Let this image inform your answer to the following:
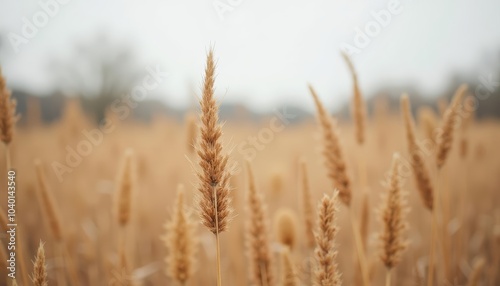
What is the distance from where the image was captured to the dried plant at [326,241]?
3.08ft

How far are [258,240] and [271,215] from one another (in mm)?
2267

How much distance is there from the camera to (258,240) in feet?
4.22

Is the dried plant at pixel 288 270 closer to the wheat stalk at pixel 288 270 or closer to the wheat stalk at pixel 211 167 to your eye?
the wheat stalk at pixel 288 270

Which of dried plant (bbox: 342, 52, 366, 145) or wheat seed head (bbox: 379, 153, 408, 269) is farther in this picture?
dried plant (bbox: 342, 52, 366, 145)

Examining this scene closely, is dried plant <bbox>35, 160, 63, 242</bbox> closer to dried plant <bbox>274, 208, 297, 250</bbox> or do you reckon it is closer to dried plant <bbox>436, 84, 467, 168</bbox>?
dried plant <bbox>274, 208, 297, 250</bbox>

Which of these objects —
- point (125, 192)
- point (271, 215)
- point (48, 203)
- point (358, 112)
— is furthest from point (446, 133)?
point (271, 215)

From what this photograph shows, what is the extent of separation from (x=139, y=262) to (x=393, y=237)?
8.96 ft

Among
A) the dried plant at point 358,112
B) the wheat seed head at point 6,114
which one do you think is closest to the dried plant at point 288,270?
the dried plant at point 358,112

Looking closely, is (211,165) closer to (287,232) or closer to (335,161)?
(335,161)

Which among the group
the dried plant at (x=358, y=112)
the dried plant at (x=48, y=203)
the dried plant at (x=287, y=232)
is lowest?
the dried plant at (x=287, y=232)

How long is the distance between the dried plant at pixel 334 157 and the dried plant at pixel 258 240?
1.15 feet

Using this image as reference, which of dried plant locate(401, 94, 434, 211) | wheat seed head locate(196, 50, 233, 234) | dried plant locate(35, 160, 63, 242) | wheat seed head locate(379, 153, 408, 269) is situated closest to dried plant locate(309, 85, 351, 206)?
wheat seed head locate(379, 153, 408, 269)

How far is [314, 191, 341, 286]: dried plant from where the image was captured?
94 cm

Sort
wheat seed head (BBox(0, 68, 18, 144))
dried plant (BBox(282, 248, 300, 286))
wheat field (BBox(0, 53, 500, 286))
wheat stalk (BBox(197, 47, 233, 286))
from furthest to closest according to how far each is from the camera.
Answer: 1. wheat seed head (BBox(0, 68, 18, 144))
2. dried plant (BBox(282, 248, 300, 286))
3. wheat field (BBox(0, 53, 500, 286))
4. wheat stalk (BBox(197, 47, 233, 286))
